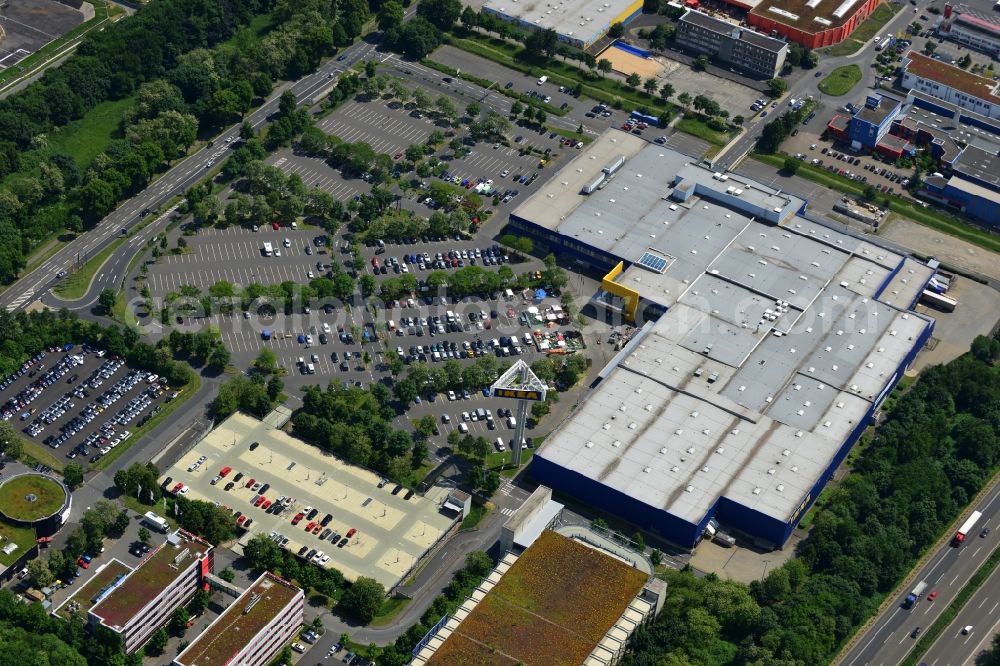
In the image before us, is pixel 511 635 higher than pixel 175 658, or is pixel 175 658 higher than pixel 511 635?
pixel 511 635

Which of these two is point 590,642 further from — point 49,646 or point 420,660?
point 49,646

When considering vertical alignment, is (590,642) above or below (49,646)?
above

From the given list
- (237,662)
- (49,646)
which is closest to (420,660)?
(237,662)

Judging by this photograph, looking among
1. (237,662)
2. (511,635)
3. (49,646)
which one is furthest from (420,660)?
(49,646)

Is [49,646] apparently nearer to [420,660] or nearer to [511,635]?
[420,660]

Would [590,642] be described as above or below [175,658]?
above

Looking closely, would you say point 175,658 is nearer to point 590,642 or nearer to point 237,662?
point 237,662

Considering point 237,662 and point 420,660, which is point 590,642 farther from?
point 237,662

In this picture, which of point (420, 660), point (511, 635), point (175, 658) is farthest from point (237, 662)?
point (511, 635)

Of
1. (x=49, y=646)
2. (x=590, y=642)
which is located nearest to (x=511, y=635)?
(x=590, y=642)
